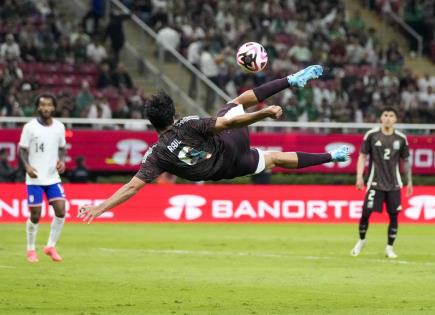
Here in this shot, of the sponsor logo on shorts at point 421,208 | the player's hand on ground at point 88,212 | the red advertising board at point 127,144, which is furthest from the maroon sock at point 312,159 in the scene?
the red advertising board at point 127,144

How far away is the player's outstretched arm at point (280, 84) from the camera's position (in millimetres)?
13117

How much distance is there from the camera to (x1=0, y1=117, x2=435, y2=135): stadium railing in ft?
98.1

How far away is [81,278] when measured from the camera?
1548 centimetres

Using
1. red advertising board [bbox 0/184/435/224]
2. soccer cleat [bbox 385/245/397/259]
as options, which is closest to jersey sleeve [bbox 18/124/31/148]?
soccer cleat [bbox 385/245/397/259]

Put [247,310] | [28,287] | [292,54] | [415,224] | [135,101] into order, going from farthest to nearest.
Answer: [292,54]
[135,101]
[415,224]
[28,287]
[247,310]

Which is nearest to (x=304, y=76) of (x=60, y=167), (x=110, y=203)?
(x=110, y=203)

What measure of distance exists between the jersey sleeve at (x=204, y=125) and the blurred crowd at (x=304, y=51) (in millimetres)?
19079

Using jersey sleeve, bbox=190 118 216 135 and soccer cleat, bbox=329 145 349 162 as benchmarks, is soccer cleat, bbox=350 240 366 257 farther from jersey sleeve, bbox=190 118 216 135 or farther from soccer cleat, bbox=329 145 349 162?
jersey sleeve, bbox=190 118 216 135

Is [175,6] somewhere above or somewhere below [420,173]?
above

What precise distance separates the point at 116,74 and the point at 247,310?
2074cm

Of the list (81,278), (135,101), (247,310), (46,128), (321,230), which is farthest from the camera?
(135,101)

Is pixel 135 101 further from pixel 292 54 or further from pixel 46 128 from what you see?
pixel 46 128

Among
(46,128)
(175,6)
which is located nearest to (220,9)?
(175,6)

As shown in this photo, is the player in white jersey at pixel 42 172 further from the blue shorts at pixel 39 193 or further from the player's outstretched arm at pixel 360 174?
the player's outstretched arm at pixel 360 174
